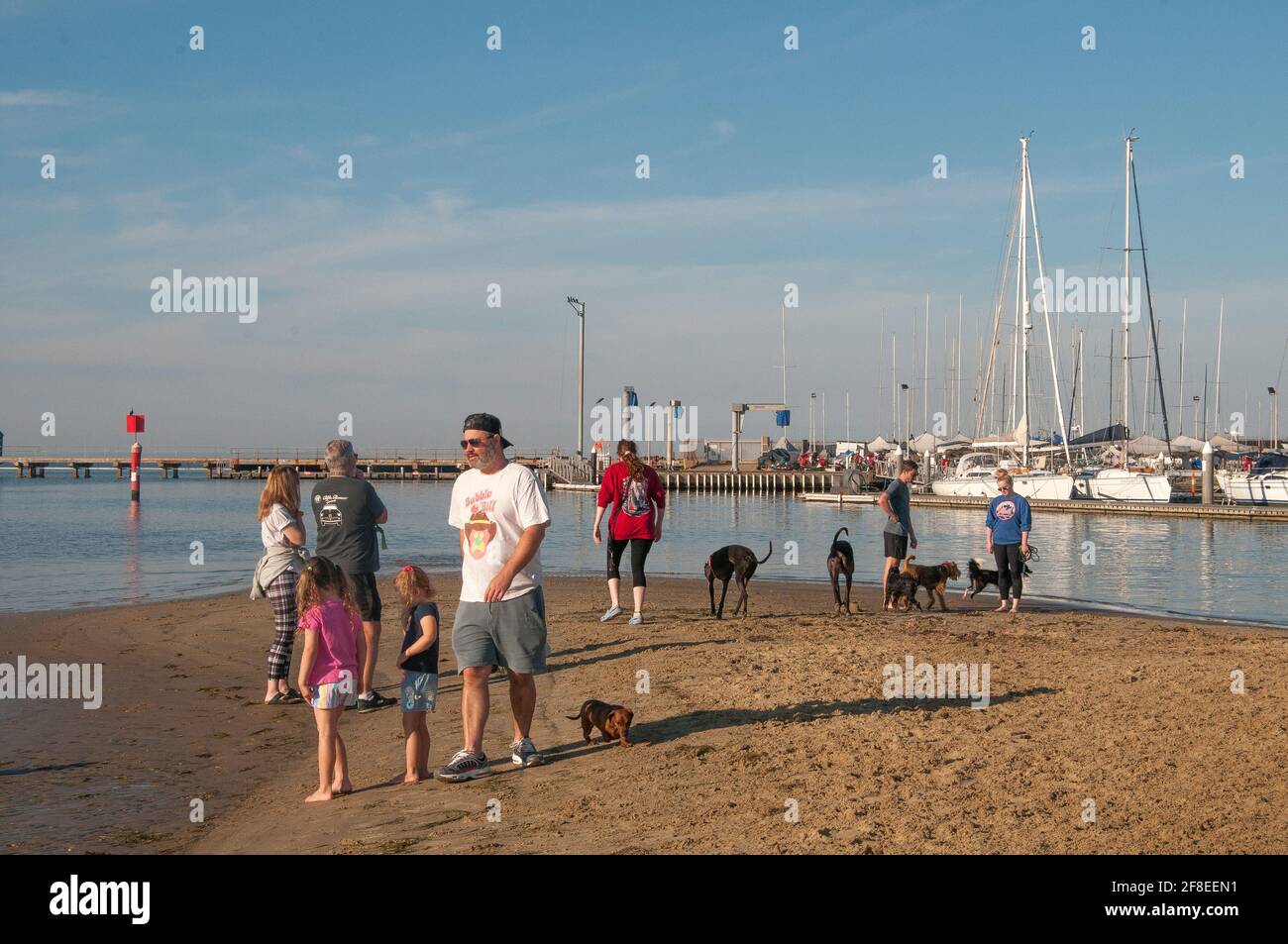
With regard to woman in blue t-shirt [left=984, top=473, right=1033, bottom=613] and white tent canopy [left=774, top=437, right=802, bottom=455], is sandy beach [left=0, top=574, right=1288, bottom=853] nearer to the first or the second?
woman in blue t-shirt [left=984, top=473, right=1033, bottom=613]

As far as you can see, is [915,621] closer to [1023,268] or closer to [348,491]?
[348,491]

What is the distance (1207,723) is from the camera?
734 cm

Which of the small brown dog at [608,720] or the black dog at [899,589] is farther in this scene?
the black dog at [899,589]

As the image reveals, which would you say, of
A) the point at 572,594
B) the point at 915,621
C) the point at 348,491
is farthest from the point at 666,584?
the point at 348,491

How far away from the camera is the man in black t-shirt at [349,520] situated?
876 cm

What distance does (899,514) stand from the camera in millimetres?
14180

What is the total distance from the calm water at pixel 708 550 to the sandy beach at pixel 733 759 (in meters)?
7.71

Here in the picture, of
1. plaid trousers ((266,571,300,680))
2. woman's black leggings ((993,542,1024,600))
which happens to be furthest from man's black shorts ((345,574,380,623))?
woman's black leggings ((993,542,1024,600))

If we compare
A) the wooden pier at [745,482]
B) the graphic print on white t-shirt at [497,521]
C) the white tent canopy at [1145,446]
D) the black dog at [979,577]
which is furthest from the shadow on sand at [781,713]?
the wooden pier at [745,482]

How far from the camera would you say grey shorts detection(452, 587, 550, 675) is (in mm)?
6383

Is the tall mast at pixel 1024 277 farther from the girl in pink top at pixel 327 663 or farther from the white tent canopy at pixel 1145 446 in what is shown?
the girl in pink top at pixel 327 663


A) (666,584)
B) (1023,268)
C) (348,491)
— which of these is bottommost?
(666,584)

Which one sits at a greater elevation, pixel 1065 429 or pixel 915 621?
pixel 1065 429
